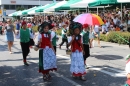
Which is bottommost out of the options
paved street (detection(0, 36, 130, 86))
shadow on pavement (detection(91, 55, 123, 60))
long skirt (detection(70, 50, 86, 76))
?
shadow on pavement (detection(91, 55, 123, 60))

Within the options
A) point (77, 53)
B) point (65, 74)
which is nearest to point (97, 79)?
point (77, 53)

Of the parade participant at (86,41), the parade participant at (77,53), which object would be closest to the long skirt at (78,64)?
the parade participant at (77,53)

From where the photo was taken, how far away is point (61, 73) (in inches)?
324

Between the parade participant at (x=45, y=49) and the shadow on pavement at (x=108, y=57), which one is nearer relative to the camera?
the parade participant at (x=45, y=49)

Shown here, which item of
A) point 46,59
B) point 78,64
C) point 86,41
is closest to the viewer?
point 78,64

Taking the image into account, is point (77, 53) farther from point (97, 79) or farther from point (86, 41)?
point (86, 41)

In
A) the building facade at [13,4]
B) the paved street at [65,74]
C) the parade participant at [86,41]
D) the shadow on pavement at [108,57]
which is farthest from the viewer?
the building facade at [13,4]

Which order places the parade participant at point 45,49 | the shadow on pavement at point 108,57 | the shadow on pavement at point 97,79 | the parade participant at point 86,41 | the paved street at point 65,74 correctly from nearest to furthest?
the shadow on pavement at point 97,79, the paved street at point 65,74, the parade participant at point 45,49, the parade participant at point 86,41, the shadow on pavement at point 108,57

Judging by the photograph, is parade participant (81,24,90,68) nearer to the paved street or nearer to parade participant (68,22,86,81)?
the paved street

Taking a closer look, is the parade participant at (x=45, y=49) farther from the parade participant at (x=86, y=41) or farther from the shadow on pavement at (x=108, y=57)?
the shadow on pavement at (x=108, y=57)

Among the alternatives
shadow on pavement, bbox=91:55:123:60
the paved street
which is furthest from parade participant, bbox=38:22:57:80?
shadow on pavement, bbox=91:55:123:60

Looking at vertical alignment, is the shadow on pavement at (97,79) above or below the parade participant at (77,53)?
below

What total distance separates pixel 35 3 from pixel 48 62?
285 feet

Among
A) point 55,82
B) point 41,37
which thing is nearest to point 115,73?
point 55,82
